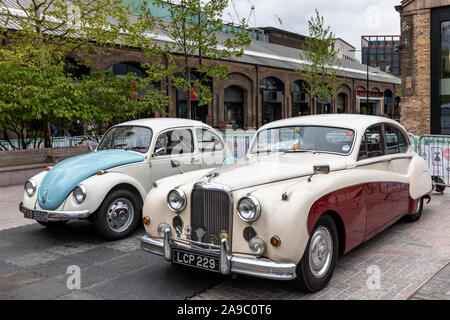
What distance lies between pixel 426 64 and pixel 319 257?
548 inches

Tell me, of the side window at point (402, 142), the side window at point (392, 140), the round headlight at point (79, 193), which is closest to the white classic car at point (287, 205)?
the side window at point (392, 140)

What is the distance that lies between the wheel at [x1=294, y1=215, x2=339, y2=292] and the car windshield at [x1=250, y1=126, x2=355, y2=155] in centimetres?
122

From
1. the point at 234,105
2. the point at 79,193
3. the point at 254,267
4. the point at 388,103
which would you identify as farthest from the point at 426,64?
the point at 388,103

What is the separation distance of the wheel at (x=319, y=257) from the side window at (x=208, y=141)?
401 centimetres

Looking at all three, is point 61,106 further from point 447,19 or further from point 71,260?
point 447,19

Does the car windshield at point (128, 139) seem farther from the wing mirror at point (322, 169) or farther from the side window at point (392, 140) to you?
the side window at point (392, 140)

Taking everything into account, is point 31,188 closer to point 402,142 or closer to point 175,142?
point 175,142

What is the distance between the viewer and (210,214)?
4.16 meters

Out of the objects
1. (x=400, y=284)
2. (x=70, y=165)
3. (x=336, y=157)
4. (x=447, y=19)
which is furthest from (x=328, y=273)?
(x=447, y=19)

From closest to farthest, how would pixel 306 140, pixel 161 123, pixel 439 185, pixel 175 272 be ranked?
1. pixel 175 272
2. pixel 306 140
3. pixel 161 123
4. pixel 439 185

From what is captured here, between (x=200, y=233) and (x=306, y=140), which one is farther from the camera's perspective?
(x=306, y=140)

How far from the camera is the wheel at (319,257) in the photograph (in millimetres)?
4008

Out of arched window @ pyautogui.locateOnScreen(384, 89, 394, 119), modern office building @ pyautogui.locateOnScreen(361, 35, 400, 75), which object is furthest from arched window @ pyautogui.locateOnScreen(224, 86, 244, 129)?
modern office building @ pyautogui.locateOnScreen(361, 35, 400, 75)

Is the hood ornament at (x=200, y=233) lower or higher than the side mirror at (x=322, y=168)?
lower
